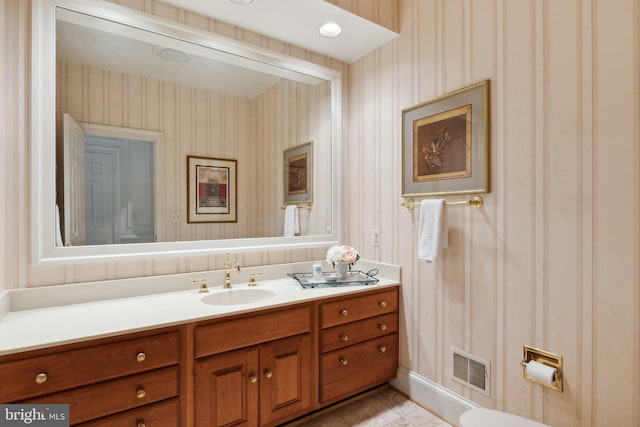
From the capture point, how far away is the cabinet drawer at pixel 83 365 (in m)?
1.16

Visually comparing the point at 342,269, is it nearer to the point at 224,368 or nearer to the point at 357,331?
the point at 357,331

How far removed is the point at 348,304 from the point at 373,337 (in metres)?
0.32

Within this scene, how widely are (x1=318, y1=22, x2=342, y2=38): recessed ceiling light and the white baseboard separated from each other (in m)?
2.30

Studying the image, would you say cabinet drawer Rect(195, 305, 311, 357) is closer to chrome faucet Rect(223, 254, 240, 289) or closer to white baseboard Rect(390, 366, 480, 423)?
chrome faucet Rect(223, 254, 240, 289)

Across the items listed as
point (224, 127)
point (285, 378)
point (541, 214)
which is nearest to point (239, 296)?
point (285, 378)

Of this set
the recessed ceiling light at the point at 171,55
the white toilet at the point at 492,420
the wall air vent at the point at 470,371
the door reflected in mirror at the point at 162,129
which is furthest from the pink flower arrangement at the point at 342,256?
the recessed ceiling light at the point at 171,55

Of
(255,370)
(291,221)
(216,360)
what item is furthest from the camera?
(291,221)

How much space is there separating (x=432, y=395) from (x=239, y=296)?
1334 millimetres

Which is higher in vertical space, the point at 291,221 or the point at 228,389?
the point at 291,221

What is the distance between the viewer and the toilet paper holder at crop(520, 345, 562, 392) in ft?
4.69

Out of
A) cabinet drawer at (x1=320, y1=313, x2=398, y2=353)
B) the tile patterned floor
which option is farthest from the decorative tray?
the tile patterned floor

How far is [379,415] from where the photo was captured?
1949mm

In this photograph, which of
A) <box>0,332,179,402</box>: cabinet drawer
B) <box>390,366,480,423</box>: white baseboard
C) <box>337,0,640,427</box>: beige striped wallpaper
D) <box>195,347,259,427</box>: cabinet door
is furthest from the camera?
<box>390,366,480,423</box>: white baseboard

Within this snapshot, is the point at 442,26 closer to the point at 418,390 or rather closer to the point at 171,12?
the point at 171,12
